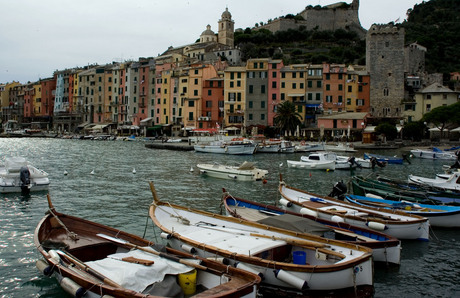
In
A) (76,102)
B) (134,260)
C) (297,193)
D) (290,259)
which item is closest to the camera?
(134,260)

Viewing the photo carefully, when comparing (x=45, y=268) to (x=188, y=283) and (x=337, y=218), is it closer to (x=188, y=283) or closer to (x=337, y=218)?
(x=188, y=283)

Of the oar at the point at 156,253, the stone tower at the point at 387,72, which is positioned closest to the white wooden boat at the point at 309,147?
the stone tower at the point at 387,72

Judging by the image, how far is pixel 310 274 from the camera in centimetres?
900

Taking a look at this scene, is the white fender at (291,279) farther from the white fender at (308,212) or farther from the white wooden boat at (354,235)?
the white fender at (308,212)

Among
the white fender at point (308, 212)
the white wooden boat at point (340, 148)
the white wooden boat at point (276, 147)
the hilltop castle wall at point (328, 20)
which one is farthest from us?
the hilltop castle wall at point (328, 20)

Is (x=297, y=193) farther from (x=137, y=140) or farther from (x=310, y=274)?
(x=137, y=140)

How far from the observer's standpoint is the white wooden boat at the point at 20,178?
22812mm

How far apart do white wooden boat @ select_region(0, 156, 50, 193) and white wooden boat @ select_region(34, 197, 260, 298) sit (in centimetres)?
1317

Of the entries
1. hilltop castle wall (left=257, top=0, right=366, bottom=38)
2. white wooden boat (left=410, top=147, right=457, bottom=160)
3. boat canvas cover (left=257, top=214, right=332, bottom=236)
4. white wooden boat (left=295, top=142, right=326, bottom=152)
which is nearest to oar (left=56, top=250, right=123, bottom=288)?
boat canvas cover (left=257, top=214, right=332, bottom=236)

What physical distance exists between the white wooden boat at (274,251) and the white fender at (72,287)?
3.11 metres

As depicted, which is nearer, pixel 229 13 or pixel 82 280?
pixel 82 280

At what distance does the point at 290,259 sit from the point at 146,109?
87877 millimetres

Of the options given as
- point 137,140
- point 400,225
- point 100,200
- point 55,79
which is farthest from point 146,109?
point 400,225

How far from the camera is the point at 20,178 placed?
22891 millimetres
